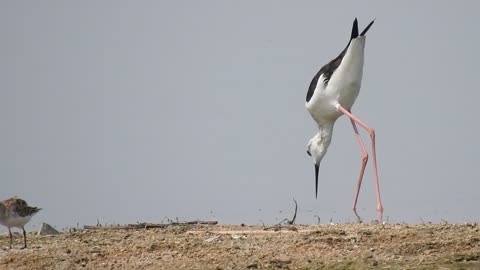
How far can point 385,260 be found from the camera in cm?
932

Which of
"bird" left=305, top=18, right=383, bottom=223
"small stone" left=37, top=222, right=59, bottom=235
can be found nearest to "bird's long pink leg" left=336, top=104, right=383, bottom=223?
"bird" left=305, top=18, right=383, bottom=223

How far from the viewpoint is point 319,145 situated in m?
15.8

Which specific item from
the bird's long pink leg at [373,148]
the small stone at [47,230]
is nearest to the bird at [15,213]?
the small stone at [47,230]

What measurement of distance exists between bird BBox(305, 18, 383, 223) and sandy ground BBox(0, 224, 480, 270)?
12.0 feet

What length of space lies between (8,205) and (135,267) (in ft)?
9.50

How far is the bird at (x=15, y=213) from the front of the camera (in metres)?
11.9

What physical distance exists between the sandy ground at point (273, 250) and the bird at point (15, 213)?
45 cm

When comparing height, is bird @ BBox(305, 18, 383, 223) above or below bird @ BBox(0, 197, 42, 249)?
above

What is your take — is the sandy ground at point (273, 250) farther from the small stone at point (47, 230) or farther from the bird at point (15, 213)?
the small stone at point (47, 230)

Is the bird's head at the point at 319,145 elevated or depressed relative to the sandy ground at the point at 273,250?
elevated

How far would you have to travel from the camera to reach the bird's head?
51.4ft

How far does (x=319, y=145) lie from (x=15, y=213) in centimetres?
574

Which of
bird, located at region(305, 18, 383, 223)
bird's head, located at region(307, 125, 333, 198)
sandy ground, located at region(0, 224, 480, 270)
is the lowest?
sandy ground, located at region(0, 224, 480, 270)

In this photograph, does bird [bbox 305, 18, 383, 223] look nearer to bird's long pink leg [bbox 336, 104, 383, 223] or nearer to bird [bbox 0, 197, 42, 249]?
bird's long pink leg [bbox 336, 104, 383, 223]
